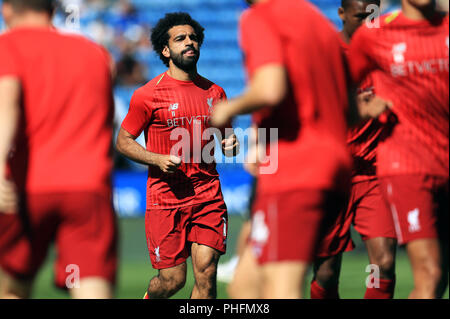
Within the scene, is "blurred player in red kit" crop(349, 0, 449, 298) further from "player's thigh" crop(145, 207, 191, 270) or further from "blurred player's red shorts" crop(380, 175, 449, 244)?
"player's thigh" crop(145, 207, 191, 270)

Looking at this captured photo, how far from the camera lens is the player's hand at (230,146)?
249 inches

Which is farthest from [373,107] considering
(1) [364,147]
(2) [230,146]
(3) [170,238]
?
(3) [170,238]

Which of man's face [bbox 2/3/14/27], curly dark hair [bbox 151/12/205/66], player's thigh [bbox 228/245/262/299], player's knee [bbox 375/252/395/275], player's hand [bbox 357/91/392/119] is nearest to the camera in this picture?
man's face [bbox 2/3/14/27]

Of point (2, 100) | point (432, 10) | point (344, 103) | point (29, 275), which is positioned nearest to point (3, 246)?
point (29, 275)

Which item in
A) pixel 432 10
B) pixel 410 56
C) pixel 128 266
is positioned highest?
pixel 432 10

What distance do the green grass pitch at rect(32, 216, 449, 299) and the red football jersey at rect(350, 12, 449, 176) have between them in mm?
3723

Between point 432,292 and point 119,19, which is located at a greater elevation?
point 119,19

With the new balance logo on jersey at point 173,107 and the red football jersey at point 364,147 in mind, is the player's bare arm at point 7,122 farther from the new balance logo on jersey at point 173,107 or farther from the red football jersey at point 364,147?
the red football jersey at point 364,147

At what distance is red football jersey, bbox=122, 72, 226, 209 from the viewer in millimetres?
6785

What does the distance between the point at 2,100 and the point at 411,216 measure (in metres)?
2.77

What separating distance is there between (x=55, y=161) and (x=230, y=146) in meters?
2.53

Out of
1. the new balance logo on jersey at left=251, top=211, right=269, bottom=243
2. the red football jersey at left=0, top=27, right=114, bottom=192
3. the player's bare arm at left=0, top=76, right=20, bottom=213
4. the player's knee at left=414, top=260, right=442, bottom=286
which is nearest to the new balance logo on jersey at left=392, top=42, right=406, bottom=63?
the player's knee at left=414, top=260, right=442, bottom=286

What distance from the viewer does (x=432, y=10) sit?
5.22 metres
